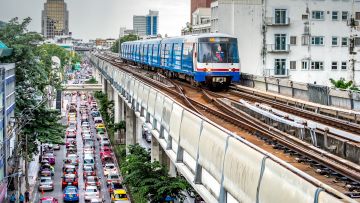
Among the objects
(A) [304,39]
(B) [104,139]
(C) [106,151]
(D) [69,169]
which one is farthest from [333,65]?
(B) [104,139]

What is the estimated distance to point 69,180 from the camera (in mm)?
42344

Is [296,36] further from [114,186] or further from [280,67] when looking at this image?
[114,186]

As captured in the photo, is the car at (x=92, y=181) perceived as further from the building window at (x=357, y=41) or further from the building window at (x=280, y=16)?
the building window at (x=357, y=41)

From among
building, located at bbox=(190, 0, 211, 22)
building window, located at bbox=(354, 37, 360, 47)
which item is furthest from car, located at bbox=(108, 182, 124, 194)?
building, located at bbox=(190, 0, 211, 22)

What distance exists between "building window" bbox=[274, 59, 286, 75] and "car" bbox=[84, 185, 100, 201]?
49.6 ft

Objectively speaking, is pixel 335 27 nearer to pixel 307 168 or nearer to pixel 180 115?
pixel 180 115

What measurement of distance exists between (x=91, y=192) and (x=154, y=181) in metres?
18.0

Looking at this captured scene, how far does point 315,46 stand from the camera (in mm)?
44750

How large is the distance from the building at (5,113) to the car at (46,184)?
5.64 m

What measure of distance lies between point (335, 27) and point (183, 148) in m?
32.8

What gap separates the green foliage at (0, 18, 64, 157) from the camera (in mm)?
35594

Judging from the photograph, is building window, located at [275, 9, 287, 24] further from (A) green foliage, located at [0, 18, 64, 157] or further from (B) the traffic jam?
(A) green foliage, located at [0, 18, 64, 157]

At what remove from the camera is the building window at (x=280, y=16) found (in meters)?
43.7

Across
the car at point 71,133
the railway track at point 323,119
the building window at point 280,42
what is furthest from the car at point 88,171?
the railway track at point 323,119
